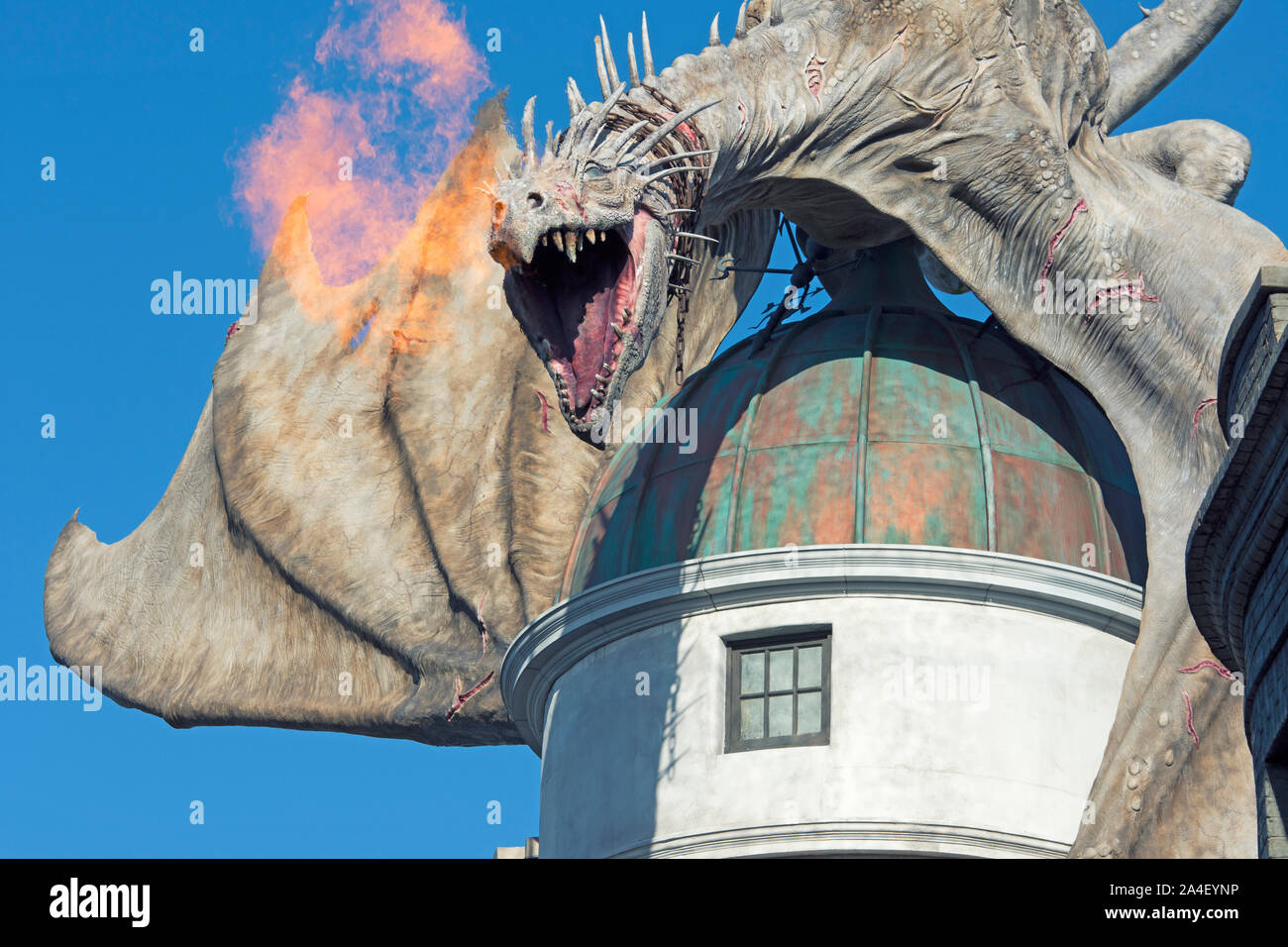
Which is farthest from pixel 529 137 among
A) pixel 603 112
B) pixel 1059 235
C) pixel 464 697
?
pixel 464 697

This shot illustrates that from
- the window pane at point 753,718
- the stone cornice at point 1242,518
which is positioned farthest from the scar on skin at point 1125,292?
the stone cornice at point 1242,518

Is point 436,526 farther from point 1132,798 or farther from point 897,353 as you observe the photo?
point 1132,798

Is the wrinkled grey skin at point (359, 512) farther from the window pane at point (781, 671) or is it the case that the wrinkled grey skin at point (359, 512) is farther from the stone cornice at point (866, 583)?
the window pane at point (781, 671)

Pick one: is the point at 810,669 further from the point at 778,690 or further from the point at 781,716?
the point at 781,716

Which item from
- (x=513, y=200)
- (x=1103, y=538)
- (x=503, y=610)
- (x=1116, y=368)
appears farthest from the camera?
Answer: (x=503, y=610)

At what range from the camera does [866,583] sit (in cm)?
2709

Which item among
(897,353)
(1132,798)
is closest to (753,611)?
(897,353)

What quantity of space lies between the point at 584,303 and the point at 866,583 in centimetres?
584

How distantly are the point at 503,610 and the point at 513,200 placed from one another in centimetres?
1433

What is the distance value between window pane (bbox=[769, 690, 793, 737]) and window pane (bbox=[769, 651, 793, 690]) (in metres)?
0.15

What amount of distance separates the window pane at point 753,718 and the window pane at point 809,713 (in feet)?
1.45

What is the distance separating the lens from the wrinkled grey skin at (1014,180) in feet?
83.3

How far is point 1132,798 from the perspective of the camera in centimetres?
2270

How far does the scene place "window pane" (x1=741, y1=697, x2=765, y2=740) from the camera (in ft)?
89.0
